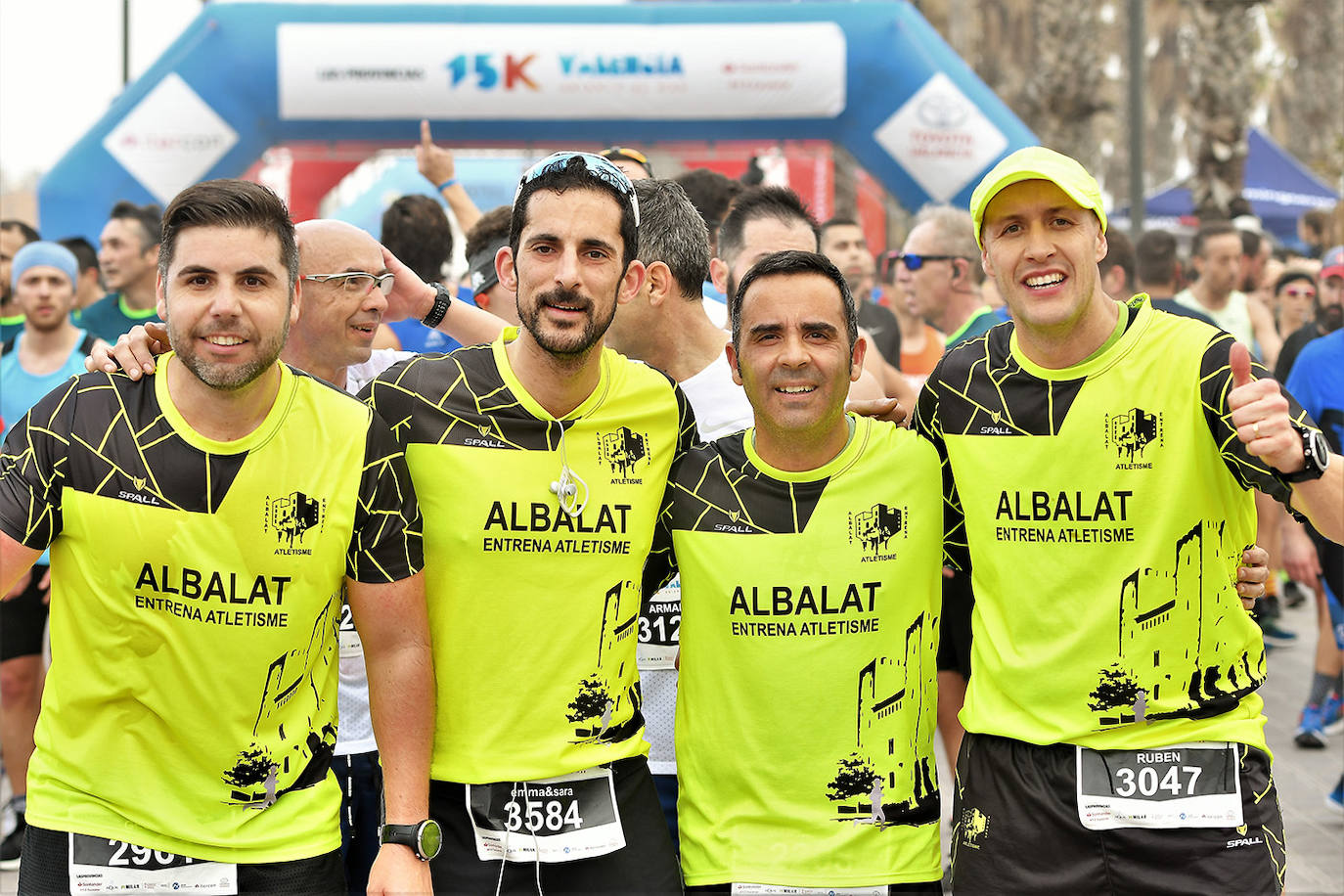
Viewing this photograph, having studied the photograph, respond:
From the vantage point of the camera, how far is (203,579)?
263 centimetres

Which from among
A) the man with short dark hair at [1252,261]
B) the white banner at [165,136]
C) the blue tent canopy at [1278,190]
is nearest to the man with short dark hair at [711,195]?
the man with short dark hair at [1252,261]

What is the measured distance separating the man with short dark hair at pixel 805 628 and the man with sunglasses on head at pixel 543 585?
0.48ft

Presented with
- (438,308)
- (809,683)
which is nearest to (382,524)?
(809,683)

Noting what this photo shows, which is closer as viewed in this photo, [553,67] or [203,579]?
[203,579]

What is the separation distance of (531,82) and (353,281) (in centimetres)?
937

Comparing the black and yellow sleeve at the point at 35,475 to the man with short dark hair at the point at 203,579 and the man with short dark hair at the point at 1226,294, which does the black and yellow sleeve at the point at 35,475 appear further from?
the man with short dark hair at the point at 1226,294

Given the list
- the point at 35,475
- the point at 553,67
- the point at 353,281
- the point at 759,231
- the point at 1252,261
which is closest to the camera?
the point at 35,475

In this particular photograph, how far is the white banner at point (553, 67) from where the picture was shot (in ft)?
40.4

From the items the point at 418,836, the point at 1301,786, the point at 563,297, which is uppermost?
the point at 563,297

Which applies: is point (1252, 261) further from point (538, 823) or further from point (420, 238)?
point (538, 823)

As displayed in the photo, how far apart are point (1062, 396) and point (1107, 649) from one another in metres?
0.53

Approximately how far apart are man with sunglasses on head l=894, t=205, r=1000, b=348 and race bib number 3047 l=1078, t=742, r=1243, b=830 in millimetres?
3121

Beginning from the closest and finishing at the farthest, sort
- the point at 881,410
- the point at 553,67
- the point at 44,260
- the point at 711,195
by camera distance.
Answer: the point at 881,410
the point at 711,195
the point at 44,260
the point at 553,67

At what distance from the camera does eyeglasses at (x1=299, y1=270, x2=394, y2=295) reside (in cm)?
353
